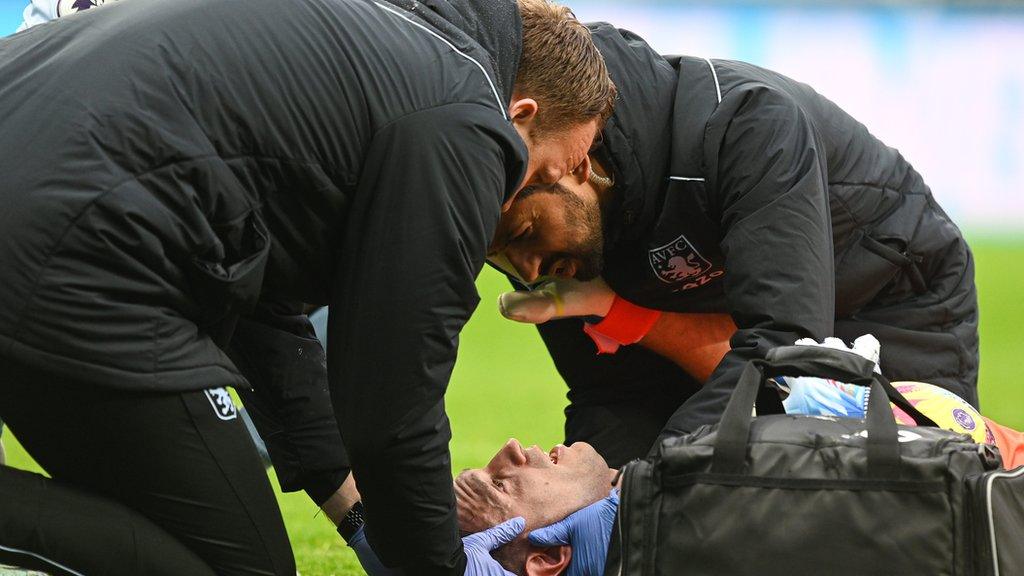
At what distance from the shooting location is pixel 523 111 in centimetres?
269

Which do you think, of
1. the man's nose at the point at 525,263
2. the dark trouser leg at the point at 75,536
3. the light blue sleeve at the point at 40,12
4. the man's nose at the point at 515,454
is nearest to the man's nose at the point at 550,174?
the man's nose at the point at 525,263

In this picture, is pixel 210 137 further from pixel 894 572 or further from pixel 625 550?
pixel 894 572

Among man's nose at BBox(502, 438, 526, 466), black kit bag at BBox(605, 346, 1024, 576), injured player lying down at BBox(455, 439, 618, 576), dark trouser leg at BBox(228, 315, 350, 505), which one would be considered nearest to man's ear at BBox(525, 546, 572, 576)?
injured player lying down at BBox(455, 439, 618, 576)

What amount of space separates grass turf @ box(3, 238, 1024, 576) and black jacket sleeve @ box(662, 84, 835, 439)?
1475mm

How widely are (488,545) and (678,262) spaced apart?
0.97 m

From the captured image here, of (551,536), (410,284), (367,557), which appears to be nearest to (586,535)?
(551,536)

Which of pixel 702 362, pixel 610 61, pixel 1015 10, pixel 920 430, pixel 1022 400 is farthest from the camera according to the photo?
pixel 1015 10

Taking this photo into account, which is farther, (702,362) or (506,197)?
(702,362)

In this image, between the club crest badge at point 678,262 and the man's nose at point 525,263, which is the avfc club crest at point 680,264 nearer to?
the club crest badge at point 678,262

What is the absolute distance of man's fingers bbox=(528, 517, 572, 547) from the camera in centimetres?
293

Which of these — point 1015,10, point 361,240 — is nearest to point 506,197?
point 361,240

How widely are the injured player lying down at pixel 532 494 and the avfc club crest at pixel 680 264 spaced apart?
1.84 feet

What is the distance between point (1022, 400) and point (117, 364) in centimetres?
591

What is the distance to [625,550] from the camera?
2.25 m
